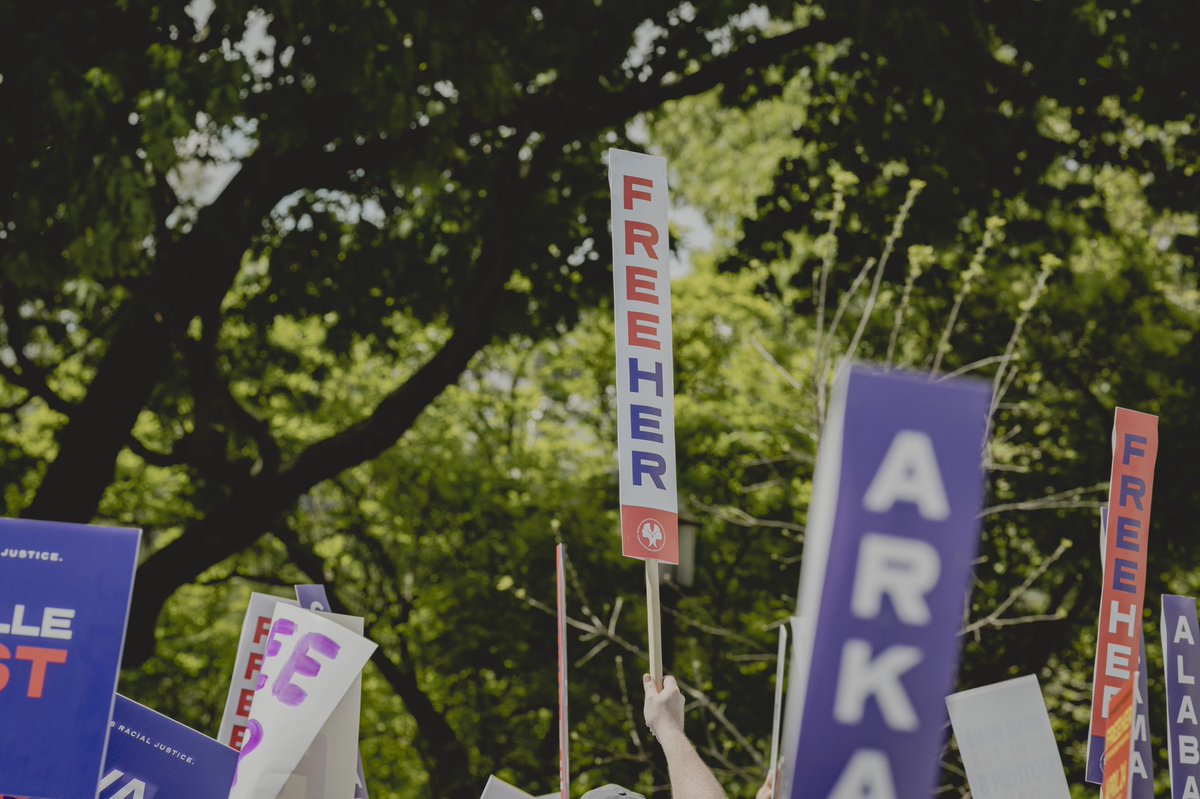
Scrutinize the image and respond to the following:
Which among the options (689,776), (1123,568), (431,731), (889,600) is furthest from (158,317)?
(889,600)

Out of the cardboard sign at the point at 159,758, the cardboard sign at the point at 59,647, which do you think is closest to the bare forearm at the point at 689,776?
the cardboard sign at the point at 59,647

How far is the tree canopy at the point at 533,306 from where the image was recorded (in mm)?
7688

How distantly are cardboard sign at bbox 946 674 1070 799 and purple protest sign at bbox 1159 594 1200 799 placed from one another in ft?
4.02

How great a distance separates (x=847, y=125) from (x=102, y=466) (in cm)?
528

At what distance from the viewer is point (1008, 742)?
3.86m

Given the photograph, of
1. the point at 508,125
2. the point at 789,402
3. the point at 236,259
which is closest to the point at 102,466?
the point at 236,259

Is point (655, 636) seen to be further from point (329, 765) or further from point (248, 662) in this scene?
point (248, 662)

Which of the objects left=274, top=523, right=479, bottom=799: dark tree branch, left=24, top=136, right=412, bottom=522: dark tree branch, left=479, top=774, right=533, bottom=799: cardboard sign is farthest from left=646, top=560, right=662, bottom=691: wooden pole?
left=274, top=523, right=479, bottom=799: dark tree branch

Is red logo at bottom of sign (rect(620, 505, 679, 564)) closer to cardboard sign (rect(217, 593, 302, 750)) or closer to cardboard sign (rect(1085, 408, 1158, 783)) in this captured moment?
cardboard sign (rect(1085, 408, 1158, 783))

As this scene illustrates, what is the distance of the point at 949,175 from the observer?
9.34 m

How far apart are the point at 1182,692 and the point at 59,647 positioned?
3749 millimetres

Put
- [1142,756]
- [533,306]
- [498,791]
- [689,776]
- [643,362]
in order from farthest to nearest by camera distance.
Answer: [533,306] < [1142,756] < [498,791] < [643,362] < [689,776]

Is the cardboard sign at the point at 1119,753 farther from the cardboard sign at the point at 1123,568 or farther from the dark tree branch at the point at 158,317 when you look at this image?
the dark tree branch at the point at 158,317

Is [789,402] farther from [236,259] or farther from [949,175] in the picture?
[236,259]
